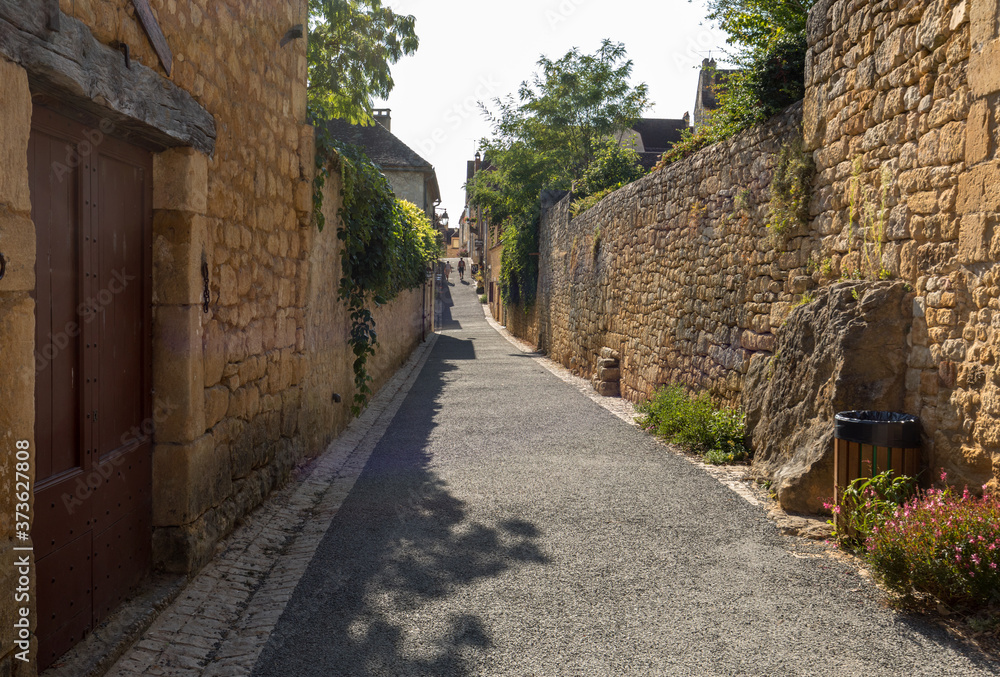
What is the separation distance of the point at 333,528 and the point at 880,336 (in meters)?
3.48

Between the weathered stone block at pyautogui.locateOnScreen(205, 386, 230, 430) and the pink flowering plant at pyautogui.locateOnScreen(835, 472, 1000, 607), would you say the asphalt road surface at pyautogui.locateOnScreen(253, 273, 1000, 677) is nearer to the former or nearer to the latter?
the pink flowering plant at pyautogui.locateOnScreen(835, 472, 1000, 607)

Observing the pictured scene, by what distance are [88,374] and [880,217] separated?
444 cm

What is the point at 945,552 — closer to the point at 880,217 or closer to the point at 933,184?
the point at 933,184

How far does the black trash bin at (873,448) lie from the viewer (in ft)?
13.0

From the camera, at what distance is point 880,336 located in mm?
4344

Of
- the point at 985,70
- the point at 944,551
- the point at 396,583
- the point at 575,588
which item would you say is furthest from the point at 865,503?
the point at 396,583

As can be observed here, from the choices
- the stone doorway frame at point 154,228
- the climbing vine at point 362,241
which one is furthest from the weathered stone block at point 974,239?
the climbing vine at point 362,241

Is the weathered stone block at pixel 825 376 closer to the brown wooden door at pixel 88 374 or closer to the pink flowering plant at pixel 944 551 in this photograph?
the pink flowering plant at pixel 944 551

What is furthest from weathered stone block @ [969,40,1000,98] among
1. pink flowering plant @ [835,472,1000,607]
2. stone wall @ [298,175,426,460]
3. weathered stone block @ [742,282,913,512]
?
stone wall @ [298,175,426,460]

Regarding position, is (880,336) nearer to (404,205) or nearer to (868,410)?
(868,410)

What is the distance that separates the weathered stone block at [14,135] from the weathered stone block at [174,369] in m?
1.30

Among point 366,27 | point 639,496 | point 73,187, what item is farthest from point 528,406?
point 366,27

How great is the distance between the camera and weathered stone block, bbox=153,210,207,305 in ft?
11.6

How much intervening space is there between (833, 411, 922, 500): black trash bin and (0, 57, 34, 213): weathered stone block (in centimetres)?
397
